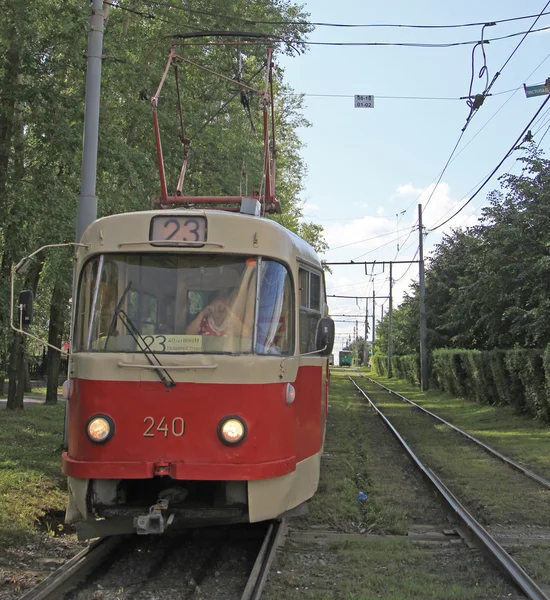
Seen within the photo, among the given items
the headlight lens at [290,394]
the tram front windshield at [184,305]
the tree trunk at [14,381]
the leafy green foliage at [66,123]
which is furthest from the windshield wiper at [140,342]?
the tree trunk at [14,381]

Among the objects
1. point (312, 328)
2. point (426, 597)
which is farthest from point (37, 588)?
point (312, 328)

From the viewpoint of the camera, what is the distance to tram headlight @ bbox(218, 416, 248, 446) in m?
6.01

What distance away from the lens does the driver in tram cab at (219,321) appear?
6.26 meters

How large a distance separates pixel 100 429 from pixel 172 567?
146 centimetres

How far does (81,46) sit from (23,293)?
27.9ft

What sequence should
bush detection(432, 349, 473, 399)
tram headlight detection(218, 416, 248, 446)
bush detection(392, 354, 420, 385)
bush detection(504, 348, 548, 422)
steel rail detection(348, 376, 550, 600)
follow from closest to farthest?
steel rail detection(348, 376, 550, 600), tram headlight detection(218, 416, 248, 446), bush detection(504, 348, 548, 422), bush detection(432, 349, 473, 399), bush detection(392, 354, 420, 385)

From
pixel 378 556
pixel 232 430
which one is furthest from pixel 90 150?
pixel 378 556

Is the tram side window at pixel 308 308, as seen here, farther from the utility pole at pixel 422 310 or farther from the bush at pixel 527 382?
the utility pole at pixel 422 310

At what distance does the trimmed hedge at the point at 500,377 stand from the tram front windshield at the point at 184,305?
1317cm

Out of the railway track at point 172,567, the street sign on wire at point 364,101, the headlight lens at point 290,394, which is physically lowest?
the railway track at point 172,567

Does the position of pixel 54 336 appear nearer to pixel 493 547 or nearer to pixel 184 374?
pixel 184 374

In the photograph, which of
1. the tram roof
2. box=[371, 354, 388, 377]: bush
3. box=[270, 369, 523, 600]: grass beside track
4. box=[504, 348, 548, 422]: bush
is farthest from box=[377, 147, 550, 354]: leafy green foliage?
box=[371, 354, 388, 377]: bush

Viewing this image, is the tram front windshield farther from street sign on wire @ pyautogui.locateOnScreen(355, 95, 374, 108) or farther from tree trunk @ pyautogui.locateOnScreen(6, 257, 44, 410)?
street sign on wire @ pyautogui.locateOnScreen(355, 95, 374, 108)

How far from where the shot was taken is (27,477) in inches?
387
